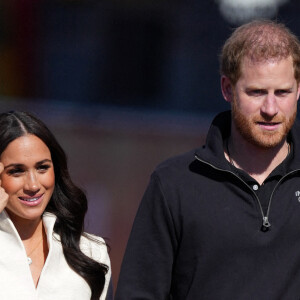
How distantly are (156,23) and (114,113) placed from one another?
611 mm

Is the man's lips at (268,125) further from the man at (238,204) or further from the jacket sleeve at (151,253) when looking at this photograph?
the jacket sleeve at (151,253)

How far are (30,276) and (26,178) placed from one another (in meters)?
0.38

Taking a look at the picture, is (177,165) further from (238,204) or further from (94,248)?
(94,248)

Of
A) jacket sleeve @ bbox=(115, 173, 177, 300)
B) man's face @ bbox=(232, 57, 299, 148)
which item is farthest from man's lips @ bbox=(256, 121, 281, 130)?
jacket sleeve @ bbox=(115, 173, 177, 300)

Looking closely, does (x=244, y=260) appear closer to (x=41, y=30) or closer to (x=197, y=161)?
(x=197, y=161)

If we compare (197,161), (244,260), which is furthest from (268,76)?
(244,260)

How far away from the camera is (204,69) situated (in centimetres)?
579

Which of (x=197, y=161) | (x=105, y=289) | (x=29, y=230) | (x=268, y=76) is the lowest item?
(x=105, y=289)

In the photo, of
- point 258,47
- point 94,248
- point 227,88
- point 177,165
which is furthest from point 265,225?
point 94,248

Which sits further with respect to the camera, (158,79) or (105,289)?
(158,79)

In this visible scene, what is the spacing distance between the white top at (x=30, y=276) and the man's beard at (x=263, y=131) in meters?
0.91

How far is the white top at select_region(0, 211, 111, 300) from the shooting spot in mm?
3553

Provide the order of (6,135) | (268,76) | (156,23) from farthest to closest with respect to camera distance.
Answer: (156,23) < (6,135) < (268,76)

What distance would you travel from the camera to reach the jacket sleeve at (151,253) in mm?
3418
